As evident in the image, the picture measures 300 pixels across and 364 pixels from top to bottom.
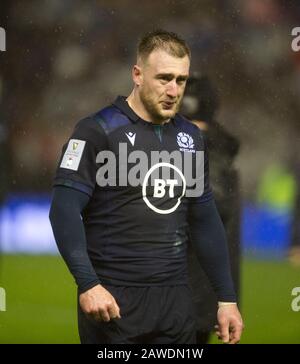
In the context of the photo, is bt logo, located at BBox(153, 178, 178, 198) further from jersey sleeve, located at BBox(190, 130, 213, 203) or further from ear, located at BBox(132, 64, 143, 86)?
ear, located at BBox(132, 64, 143, 86)

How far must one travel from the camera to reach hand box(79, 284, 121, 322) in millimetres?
2812

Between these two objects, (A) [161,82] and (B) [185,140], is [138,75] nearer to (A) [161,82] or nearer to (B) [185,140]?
(A) [161,82]

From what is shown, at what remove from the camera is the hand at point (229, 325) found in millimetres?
3148

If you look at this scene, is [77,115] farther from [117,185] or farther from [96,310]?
[96,310]

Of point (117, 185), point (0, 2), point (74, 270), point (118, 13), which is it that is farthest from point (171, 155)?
point (0, 2)

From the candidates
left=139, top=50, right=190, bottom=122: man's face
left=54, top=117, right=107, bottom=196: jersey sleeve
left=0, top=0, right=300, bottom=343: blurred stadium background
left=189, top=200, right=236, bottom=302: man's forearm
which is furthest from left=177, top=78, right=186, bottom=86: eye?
left=0, top=0, right=300, bottom=343: blurred stadium background

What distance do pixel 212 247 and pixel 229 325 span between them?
0.31 m

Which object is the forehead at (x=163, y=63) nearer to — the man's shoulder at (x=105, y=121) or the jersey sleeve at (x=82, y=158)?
the man's shoulder at (x=105, y=121)

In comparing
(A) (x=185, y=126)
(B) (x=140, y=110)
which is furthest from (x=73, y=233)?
(A) (x=185, y=126)

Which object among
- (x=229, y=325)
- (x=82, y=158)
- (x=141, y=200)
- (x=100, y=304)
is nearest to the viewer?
(x=100, y=304)

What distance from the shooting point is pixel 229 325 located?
318 centimetres

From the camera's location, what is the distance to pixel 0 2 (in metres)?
3.71

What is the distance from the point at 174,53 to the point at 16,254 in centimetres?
128

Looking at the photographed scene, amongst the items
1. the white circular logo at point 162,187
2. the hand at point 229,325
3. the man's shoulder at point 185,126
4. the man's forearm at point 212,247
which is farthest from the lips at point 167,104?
the hand at point 229,325
